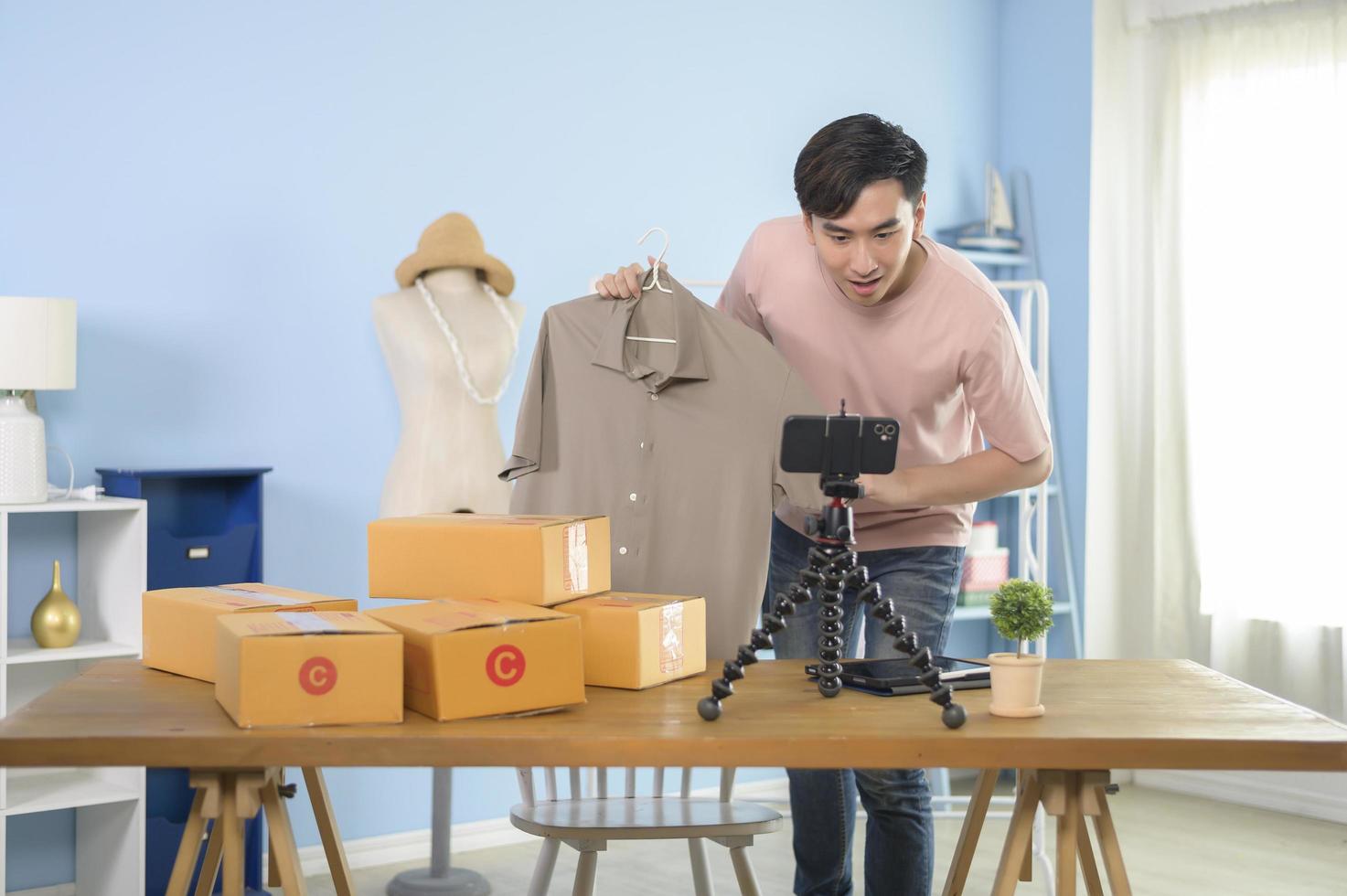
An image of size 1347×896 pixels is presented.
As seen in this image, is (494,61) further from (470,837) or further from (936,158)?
(470,837)

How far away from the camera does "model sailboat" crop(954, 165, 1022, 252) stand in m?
4.83

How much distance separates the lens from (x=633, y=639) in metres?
1.81

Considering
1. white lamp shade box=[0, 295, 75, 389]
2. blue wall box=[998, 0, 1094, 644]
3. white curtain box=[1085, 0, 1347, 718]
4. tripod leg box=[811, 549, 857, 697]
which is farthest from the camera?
blue wall box=[998, 0, 1094, 644]

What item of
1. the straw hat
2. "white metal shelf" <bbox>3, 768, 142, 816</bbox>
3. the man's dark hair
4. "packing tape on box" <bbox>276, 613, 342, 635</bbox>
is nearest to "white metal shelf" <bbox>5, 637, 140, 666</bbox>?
"white metal shelf" <bbox>3, 768, 142, 816</bbox>

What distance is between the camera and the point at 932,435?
8.09 ft

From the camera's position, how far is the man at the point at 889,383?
213 centimetres

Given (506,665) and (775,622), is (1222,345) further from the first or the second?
(506,665)

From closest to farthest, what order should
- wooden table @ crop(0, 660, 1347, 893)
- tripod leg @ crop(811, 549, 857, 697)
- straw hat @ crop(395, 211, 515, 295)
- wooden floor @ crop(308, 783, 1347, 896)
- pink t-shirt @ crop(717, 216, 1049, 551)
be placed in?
wooden table @ crop(0, 660, 1347, 893) → tripod leg @ crop(811, 549, 857, 697) → pink t-shirt @ crop(717, 216, 1049, 551) → straw hat @ crop(395, 211, 515, 295) → wooden floor @ crop(308, 783, 1347, 896)

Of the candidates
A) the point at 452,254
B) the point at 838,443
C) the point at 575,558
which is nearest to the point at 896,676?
the point at 838,443

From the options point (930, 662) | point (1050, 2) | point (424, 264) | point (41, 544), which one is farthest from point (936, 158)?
point (930, 662)

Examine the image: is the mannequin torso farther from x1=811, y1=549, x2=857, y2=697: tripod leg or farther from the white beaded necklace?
x1=811, y1=549, x2=857, y2=697: tripod leg

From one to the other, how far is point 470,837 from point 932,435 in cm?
219

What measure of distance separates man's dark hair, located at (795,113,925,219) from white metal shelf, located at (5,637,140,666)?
201 cm

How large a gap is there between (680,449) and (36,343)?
161cm
